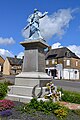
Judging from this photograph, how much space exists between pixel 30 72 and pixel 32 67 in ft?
0.93

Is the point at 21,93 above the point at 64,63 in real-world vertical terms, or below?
below

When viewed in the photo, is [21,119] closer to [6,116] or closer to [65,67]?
[6,116]

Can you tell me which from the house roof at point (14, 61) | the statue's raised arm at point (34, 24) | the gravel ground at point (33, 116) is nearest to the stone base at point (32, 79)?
the statue's raised arm at point (34, 24)

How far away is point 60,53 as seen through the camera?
169 feet

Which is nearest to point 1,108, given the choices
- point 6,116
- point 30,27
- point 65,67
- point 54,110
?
point 6,116

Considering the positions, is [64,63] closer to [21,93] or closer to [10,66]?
[10,66]

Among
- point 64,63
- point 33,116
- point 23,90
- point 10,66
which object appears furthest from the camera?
point 10,66

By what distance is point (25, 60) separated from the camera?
10.5m

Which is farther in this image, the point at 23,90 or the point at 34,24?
the point at 34,24

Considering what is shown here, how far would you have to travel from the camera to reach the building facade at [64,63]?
49.6 m

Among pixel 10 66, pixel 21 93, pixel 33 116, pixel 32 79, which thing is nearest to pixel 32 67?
pixel 32 79

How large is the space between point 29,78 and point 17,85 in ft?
2.60

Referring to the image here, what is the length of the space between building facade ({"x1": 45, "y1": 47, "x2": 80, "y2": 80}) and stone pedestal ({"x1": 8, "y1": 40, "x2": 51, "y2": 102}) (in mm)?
37686

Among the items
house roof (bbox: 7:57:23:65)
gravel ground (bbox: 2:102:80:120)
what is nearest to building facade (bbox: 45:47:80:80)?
house roof (bbox: 7:57:23:65)
